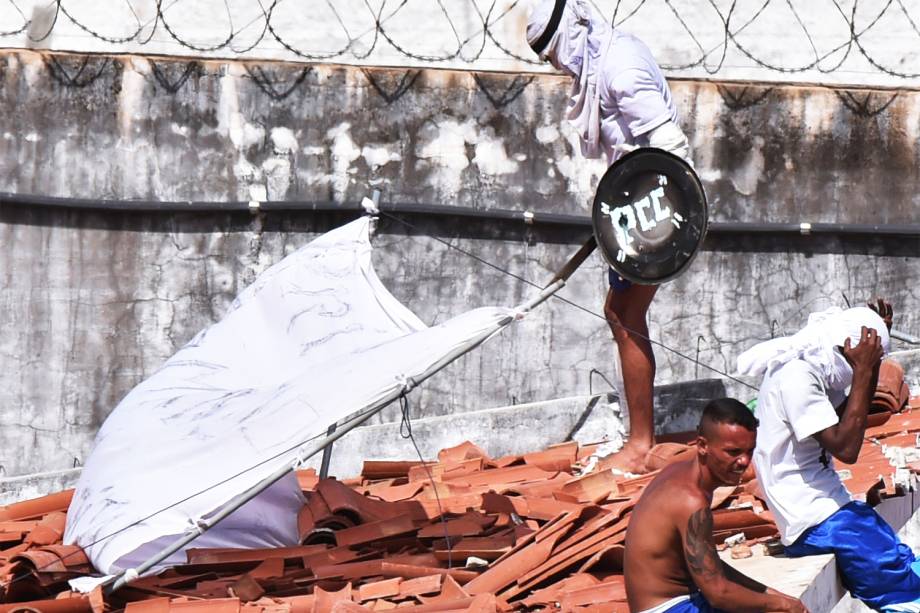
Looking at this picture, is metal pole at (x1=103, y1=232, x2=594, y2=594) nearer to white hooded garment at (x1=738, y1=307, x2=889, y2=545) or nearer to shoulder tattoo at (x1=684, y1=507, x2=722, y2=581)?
white hooded garment at (x1=738, y1=307, x2=889, y2=545)

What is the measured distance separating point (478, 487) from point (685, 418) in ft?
5.66

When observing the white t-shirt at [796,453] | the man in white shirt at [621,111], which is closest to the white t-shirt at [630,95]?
the man in white shirt at [621,111]

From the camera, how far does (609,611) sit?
265 inches

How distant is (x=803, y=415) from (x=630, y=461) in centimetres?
217

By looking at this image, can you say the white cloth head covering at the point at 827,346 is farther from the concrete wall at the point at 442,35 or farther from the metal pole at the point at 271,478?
the concrete wall at the point at 442,35

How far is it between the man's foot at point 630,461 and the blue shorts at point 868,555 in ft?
6.55

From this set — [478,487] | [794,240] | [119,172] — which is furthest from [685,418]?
[119,172]

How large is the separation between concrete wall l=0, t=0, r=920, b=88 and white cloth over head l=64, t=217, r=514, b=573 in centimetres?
386

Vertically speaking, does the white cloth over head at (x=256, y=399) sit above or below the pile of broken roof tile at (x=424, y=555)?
above

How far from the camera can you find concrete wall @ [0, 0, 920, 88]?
1241 cm

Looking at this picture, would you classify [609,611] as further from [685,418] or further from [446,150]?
[446,150]

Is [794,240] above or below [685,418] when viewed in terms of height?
above

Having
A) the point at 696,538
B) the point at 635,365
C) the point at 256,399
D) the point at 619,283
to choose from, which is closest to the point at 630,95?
the point at 619,283

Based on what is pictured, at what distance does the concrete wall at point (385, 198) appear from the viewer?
12.3 metres
